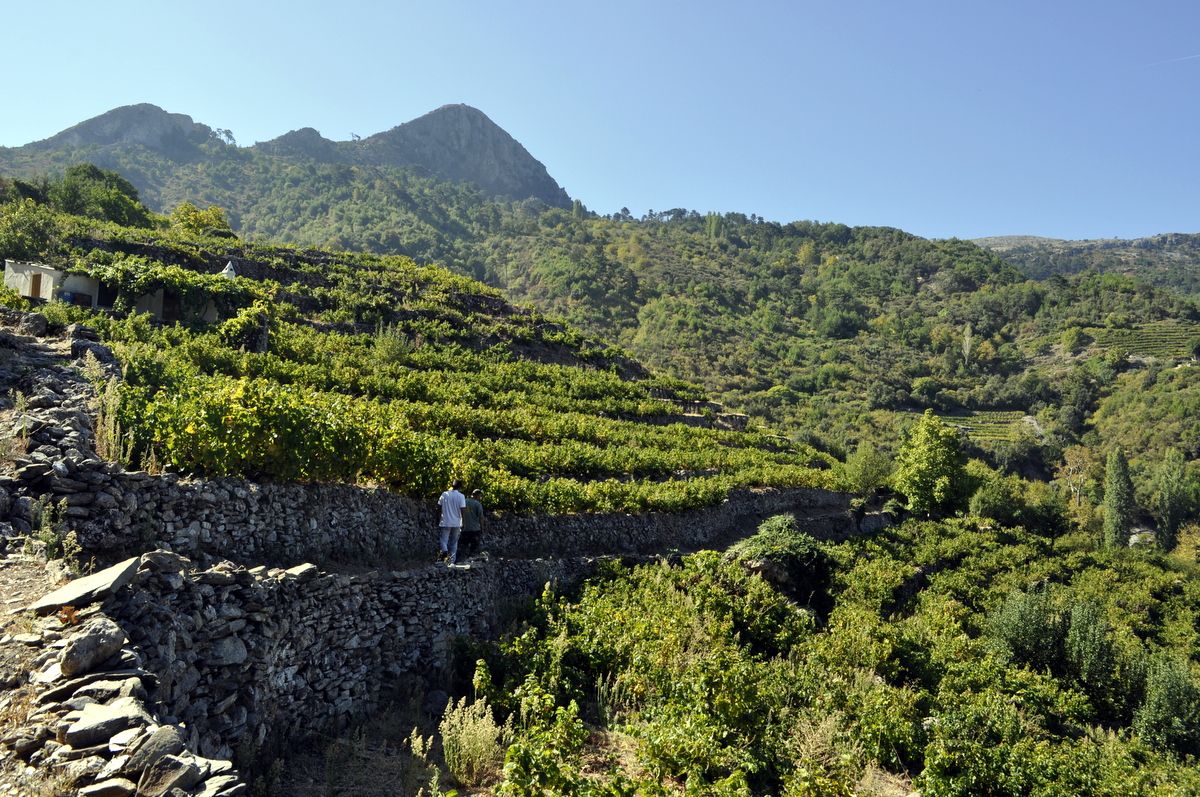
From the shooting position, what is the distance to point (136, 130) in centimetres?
17212

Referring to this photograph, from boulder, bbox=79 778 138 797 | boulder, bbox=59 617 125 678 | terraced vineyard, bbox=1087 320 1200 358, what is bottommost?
A: boulder, bbox=79 778 138 797

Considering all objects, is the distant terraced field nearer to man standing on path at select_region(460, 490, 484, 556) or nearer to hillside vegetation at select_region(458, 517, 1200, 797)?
hillside vegetation at select_region(458, 517, 1200, 797)

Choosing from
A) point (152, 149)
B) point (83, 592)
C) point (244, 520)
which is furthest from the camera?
point (152, 149)

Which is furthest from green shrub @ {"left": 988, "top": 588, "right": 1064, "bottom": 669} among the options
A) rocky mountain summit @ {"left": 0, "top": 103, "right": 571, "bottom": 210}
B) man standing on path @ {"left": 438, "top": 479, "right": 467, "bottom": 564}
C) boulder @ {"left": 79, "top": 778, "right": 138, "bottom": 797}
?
rocky mountain summit @ {"left": 0, "top": 103, "right": 571, "bottom": 210}

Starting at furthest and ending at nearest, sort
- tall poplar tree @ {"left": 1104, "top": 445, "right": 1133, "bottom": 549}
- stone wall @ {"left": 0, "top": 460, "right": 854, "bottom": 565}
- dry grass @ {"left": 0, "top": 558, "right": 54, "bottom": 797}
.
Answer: tall poplar tree @ {"left": 1104, "top": 445, "right": 1133, "bottom": 549}
stone wall @ {"left": 0, "top": 460, "right": 854, "bottom": 565}
dry grass @ {"left": 0, "top": 558, "right": 54, "bottom": 797}

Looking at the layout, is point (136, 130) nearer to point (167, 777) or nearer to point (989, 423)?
point (989, 423)

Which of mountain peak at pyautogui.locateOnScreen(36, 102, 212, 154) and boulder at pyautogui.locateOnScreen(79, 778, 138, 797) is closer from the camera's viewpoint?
boulder at pyautogui.locateOnScreen(79, 778, 138, 797)

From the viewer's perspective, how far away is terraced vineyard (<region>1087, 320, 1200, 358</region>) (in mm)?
97875

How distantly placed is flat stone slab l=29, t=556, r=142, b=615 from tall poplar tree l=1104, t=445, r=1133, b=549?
214 ft

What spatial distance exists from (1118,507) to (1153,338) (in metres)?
64.0

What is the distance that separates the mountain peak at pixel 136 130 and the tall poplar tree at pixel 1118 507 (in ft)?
645

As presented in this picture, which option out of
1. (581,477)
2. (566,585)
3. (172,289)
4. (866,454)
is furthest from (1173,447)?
(172,289)

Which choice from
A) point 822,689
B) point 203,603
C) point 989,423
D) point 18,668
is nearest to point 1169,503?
point 989,423

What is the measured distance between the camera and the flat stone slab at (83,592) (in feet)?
16.0
